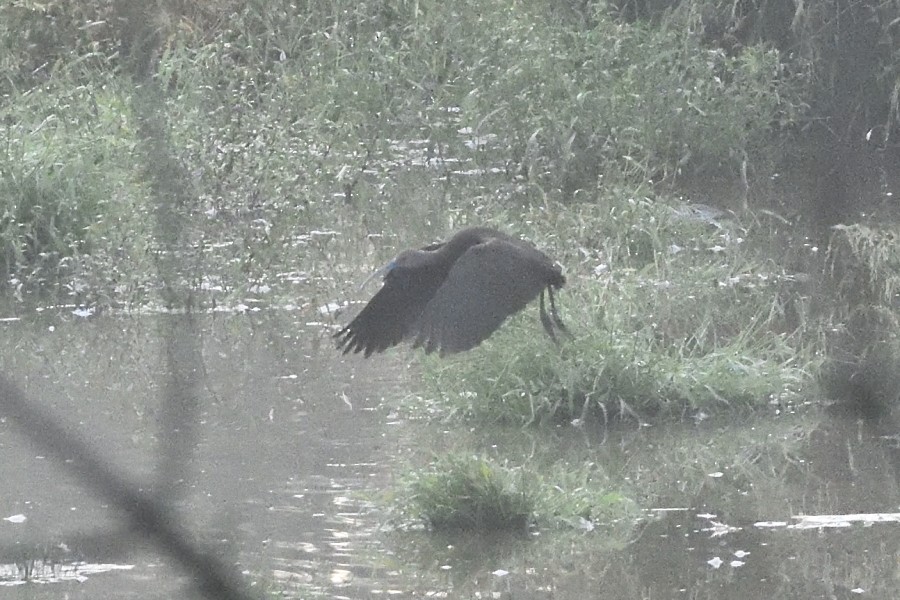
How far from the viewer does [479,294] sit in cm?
413

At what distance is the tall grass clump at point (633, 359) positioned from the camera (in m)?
5.03

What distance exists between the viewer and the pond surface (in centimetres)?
364

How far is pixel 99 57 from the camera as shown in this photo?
9117mm

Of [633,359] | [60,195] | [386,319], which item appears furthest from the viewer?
[60,195]

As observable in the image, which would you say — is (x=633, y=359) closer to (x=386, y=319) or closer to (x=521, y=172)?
(x=386, y=319)

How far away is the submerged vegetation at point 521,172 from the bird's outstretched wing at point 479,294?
0.40m

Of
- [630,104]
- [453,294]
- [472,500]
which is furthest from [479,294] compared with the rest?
[630,104]

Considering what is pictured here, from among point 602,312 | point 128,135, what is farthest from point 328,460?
point 128,135

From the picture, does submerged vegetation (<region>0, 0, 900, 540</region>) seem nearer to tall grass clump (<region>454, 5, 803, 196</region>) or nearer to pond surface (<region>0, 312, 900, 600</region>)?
tall grass clump (<region>454, 5, 803, 196</region>)

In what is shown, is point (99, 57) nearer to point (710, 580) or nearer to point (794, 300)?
point (794, 300)

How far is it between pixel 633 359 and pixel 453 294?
1097 mm

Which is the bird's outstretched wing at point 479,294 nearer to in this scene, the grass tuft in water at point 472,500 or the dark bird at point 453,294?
the dark bird at point 453,294

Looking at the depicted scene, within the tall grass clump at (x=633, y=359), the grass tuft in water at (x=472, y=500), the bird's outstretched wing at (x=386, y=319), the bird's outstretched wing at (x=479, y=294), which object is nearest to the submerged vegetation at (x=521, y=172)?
the tall grass clump at (x=633, y=359)

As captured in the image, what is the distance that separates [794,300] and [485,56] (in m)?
3.22
